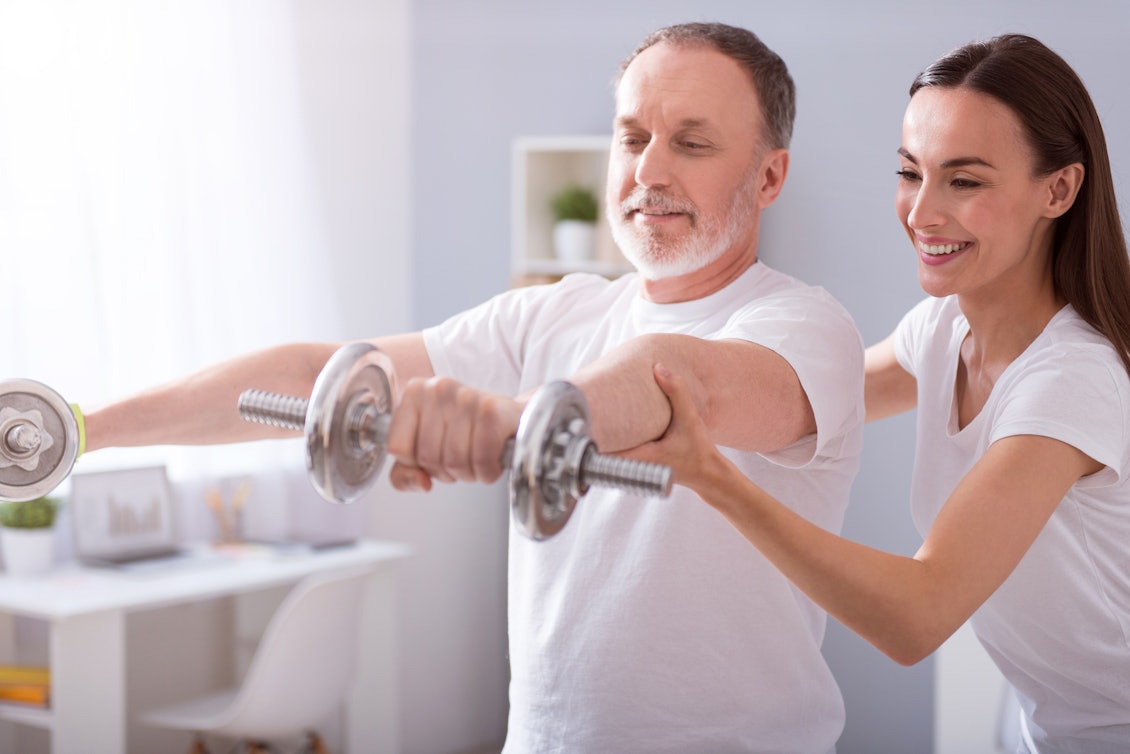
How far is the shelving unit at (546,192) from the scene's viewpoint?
4.04 m

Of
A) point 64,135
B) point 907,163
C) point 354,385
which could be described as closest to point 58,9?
point 64,135

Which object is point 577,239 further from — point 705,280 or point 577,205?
point 705,280

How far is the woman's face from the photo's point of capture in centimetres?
156

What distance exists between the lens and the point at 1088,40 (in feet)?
10.8

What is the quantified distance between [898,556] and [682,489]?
32 centimetres

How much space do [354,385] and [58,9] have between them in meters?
2.88

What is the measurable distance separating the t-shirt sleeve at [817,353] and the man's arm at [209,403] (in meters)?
0.55

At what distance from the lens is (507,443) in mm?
999

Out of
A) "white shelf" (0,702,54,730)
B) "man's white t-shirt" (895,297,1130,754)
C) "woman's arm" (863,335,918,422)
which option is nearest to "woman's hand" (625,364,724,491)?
"man's white t-shirt" (895,297,1130,754)

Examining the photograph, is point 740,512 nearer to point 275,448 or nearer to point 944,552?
point 944,552

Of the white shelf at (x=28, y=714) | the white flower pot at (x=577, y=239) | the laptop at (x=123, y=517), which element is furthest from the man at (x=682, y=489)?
the white flower pot at (x=577, y=239)

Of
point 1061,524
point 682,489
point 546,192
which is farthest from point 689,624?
point 546,192

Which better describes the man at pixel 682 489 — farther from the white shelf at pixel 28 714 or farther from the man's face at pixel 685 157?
the white shelf at pixel 28 714

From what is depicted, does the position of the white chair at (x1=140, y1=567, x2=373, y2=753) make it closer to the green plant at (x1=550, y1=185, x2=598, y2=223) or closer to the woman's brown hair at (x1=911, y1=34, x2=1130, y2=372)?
the green plant at (x1=550, y1=185, x2=598, y2=223)
